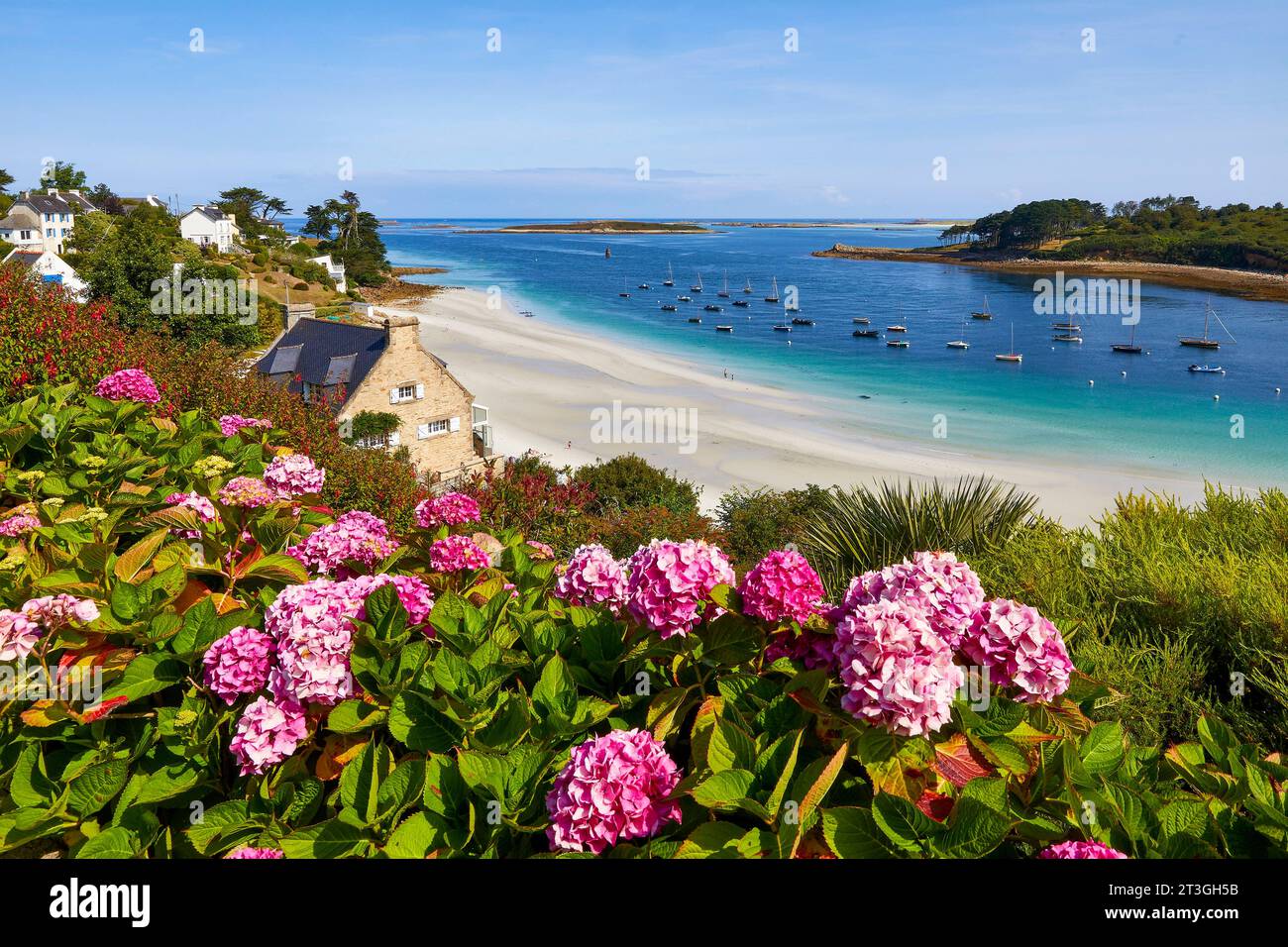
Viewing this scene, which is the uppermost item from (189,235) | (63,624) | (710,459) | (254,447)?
(189,235)

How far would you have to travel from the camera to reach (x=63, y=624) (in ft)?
8.50

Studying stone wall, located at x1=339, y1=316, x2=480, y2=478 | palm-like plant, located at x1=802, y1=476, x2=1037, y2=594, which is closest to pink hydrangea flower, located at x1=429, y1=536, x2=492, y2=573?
palm-like plant, located at x1=802, y1=476, x2=1037, y2=594

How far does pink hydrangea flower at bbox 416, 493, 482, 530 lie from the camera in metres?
3.95

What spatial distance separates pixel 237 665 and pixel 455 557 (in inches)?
37.4

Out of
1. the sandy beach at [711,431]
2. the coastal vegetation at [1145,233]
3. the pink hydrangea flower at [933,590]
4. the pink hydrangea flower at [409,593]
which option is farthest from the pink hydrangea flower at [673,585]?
the coastal vegetation at [1145,233]

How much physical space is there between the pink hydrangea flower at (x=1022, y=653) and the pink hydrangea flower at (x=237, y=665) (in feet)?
6.73

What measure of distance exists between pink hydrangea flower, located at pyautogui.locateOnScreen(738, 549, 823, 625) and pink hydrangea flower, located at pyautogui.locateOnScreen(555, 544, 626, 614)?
52 cm

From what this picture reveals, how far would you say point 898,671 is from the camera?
6.26 ft

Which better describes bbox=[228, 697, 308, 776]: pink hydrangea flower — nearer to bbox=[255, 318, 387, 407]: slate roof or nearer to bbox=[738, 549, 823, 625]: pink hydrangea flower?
bbox=[738, 549, 823, 625]: pink hydrangea flower

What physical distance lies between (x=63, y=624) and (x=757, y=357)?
59305 millimetres
